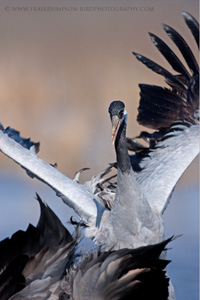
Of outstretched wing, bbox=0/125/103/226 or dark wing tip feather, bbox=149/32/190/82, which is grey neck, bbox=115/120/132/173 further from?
dark wing tip feather, bbox=149/32/190/82

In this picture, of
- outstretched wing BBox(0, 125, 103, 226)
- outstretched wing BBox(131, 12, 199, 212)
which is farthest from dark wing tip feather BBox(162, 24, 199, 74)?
outstretched wing BBox(0, 125, 103, 226)

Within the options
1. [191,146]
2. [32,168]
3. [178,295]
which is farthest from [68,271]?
[191,146]

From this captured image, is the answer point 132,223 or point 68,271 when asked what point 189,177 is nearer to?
point 132,223

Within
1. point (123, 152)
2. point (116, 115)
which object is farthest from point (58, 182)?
point (116, 115)

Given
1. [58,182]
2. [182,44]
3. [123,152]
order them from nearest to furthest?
[123,152] < [58,182] < [182,44]

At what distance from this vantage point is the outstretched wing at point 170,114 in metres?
4.02

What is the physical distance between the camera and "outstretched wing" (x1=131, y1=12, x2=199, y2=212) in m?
4.02

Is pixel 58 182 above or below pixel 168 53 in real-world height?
below

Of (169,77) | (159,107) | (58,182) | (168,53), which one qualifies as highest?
(168,53)

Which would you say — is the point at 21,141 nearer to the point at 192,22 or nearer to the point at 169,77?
the point at 169,77

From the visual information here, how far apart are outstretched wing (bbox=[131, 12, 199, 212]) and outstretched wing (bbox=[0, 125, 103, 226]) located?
1.81 feet

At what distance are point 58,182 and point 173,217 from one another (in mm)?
2079

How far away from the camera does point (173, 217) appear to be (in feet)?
17.5

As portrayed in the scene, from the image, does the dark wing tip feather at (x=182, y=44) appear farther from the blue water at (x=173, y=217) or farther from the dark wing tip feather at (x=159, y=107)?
the blue water at (x=173, y=217)
